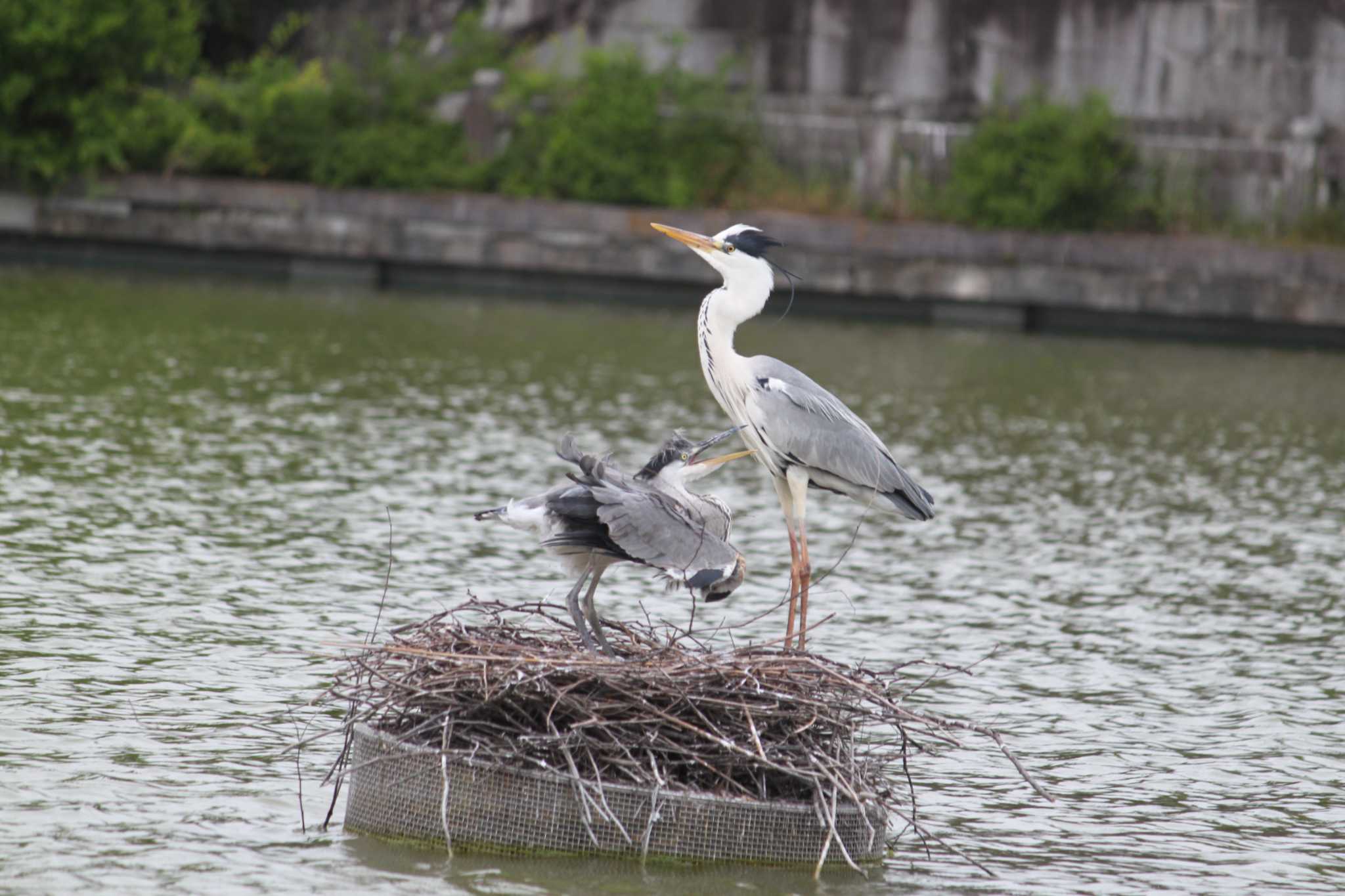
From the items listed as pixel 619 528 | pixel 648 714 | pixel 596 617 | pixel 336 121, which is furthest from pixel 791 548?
pixel 336 121

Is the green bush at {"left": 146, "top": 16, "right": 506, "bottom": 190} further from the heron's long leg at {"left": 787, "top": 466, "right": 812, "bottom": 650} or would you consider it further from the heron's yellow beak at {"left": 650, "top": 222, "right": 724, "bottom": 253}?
the heron's yellow beak at {"left": 650, "top": 222, "right": 724, "bottom": 253}

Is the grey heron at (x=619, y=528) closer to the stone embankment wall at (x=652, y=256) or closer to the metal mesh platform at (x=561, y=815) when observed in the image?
the metal mesh platform at (x=561, y=815)

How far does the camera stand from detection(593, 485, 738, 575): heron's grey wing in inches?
257

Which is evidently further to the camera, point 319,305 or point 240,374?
point 319,305

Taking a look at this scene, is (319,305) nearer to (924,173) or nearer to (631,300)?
(631,300)

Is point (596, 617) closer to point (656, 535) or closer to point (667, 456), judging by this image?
point (656, 535)

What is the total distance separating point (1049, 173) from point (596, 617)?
58.8 ft

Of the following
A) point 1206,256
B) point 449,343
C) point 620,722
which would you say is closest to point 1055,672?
point 620,722

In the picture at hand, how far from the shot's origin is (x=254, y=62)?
26.9 meters

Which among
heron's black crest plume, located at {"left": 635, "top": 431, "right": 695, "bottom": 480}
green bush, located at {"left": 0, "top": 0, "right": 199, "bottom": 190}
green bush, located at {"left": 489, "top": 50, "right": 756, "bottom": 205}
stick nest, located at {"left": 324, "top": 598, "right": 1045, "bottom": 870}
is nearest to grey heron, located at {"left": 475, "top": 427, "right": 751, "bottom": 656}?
heron's black crest plume, located at {"left": 635, "top": 431, "right": 695, "bottom": 480}

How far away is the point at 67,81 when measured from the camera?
25.5 metres

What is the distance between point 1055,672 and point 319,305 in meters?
14.4

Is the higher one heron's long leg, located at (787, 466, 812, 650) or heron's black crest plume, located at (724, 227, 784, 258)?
heron's black crest plume, located at (724, 227, 784, 258)

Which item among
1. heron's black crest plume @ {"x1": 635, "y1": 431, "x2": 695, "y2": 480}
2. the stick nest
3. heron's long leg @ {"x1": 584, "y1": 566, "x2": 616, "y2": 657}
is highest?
heron's black crest plume @ {"x1": 635, "y1": 431, "x2": 695, "y2": 480}
